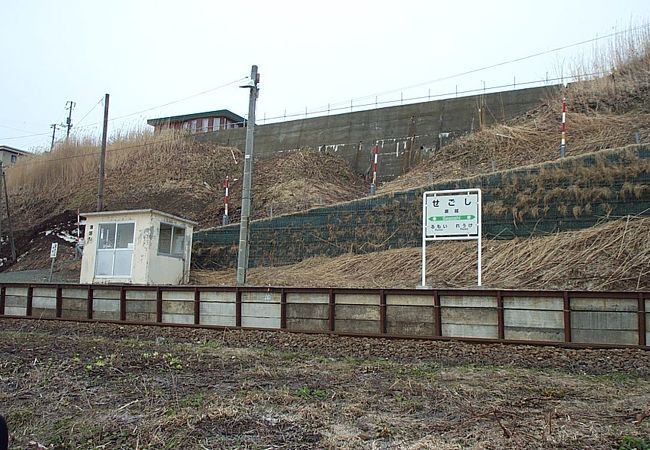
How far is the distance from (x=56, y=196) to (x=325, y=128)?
1858 cm

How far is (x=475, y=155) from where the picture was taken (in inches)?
866

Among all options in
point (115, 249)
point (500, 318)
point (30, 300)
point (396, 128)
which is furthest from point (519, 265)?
point (396, 128)

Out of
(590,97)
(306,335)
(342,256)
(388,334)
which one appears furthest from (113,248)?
(590,97)

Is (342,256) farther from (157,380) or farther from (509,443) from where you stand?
(509,443)

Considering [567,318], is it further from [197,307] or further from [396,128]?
[396,128]

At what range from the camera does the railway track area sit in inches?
196

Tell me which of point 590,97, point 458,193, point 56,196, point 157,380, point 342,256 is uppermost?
point 590,97

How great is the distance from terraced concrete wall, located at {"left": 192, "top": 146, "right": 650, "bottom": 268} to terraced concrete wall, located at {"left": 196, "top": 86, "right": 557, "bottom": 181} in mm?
7828

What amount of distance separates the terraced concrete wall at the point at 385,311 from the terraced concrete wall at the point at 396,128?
1358 cm

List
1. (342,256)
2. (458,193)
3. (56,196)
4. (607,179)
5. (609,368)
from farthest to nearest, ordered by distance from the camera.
→ (56,196) < (342,256) < (607,179) < (458,193) < (609,368)

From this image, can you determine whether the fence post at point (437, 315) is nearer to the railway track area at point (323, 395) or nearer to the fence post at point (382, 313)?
the railway track area at point (323, 395)

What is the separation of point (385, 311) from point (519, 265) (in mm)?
4354

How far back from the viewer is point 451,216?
41.6 ft

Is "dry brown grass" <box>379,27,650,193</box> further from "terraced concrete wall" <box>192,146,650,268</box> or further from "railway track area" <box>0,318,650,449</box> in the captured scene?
"railway track area" <box>0,318,650,449</box>
